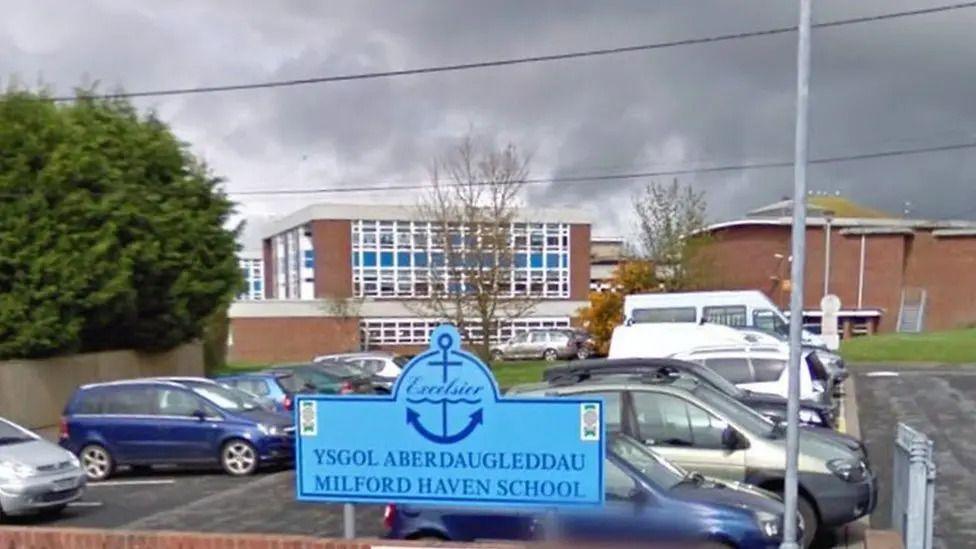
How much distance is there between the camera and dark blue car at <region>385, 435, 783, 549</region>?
7527 mm

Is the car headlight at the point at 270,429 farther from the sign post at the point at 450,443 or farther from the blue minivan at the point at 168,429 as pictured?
the sign post at the point at 450,443

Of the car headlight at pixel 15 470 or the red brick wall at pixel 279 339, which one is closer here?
the car headlight at pixel 15 470

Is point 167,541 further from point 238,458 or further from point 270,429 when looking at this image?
point 238,458

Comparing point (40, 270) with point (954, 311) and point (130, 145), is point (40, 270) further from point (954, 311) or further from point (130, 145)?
point (954, 311)

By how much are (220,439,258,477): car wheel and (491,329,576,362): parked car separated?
33.0 metres

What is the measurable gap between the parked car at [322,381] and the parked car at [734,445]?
1170 cm

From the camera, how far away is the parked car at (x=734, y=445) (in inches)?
367

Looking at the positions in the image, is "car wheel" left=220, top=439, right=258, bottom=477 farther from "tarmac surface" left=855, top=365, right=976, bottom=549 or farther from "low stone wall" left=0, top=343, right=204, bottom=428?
"tarmac surface" left=855, top=365, right=976, bottom=549

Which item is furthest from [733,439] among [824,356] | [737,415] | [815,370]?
[824,356]

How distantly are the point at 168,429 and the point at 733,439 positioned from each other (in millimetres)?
10223

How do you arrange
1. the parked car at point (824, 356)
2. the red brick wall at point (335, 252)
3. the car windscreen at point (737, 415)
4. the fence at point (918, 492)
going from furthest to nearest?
1. the red brick wall at point (335, 252)
2. the parked car at point (824, 356)
3. the car windscreen at point (737, 415)
4. the fence at point (918, 492)

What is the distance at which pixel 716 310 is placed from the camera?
1148 inches

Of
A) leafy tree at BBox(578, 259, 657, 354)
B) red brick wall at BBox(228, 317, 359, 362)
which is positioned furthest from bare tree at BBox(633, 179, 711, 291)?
red brick wall at BBox(228, 317, 359, 362)

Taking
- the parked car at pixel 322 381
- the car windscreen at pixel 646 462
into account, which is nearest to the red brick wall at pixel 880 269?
the parked car at pixel 322 381
